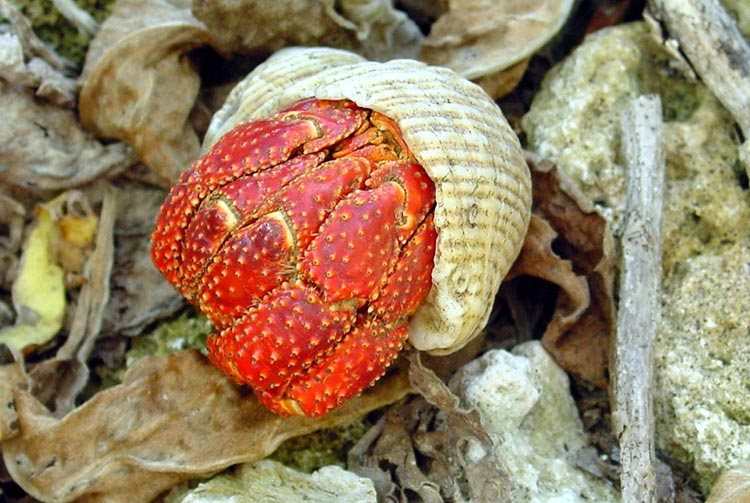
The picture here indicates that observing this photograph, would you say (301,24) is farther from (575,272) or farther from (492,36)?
(575,272)

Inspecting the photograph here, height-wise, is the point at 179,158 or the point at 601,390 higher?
the point at 179,158

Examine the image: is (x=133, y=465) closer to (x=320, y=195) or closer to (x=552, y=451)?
(x=320, y=195)

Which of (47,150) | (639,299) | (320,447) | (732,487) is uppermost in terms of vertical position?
(47,150)

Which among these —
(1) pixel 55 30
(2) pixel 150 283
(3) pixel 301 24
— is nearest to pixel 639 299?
(3) pixel 301 24

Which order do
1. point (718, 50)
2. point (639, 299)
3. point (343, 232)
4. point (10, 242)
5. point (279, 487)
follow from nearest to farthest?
point (343, 232) < point (279, 487) < point (639, 299) < point (718, 50) < point (10, 242)

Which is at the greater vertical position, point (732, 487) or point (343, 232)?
point (343, 232)

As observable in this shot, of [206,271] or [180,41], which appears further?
[180,41]

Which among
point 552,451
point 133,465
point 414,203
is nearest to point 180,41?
point 414,203
